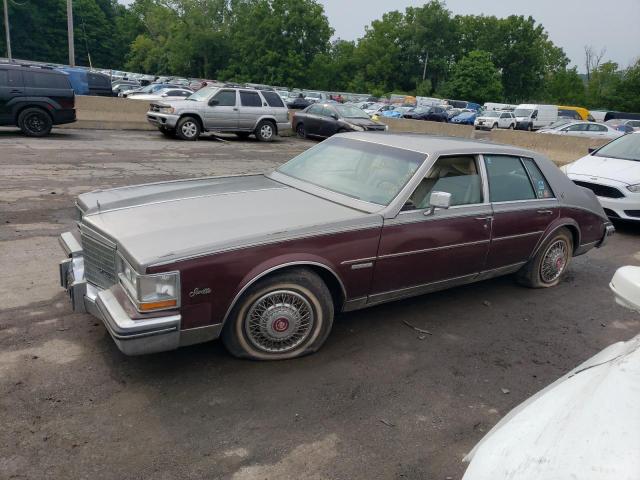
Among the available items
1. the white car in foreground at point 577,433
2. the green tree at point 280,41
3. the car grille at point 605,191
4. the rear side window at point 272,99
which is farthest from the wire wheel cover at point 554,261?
the green tree at point 280,41

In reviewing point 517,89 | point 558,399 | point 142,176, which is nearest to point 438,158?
point 558,399

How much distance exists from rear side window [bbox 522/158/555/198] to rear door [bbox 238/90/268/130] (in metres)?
13.3

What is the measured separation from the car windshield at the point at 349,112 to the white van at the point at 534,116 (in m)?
23.0

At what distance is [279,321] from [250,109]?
1490 centimetres

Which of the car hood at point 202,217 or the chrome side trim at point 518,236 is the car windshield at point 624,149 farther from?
the car hood at point 202,217

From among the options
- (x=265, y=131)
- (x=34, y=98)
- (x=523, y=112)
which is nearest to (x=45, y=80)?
(x=34, y=98)

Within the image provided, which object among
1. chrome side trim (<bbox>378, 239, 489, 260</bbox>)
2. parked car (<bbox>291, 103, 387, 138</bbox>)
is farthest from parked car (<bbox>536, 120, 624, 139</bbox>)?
chrome side trim (<bbox>378, 239, 489, 260</bbox>)

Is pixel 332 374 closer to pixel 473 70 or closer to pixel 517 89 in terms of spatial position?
pixel 473 70

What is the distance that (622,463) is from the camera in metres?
1.56

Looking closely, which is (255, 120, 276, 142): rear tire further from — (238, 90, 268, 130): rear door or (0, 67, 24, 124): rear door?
(0, 67, 24, 124): rear door

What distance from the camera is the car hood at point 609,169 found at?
8156 millimetres

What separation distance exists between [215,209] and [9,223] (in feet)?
13.5

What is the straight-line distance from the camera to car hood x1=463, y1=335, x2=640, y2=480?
160cm

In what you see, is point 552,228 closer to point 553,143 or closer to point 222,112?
point 553,143
